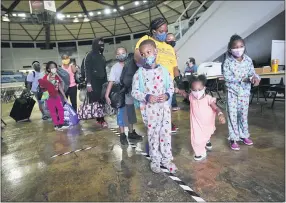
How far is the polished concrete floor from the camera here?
166 cm

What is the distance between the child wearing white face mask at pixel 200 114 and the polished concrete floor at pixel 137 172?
0.60 feet

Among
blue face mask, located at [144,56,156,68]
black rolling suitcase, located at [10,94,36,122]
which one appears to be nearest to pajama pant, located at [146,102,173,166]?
blue face mask, located at [144,56,156,68]

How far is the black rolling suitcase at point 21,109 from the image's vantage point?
17.9 ft

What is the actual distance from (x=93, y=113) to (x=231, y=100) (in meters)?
2.43

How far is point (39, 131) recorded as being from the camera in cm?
424

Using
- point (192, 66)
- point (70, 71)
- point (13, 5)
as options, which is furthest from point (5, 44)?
point (192, 66)

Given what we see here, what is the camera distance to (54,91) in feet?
12.8

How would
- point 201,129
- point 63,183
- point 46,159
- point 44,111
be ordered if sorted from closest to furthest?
point 63,183 < point 201,129 < point 46,159 < point 44,111

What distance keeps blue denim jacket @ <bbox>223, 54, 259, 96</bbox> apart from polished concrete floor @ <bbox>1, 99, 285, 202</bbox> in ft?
2.22

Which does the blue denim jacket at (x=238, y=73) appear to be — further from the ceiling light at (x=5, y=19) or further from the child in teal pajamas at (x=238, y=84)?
the ceiling light at (x=5, y=19)

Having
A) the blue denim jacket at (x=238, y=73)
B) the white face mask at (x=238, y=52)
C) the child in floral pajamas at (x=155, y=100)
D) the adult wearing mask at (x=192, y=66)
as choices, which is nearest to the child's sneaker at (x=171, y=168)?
the child in floral pajamas at (x=155, y=100)

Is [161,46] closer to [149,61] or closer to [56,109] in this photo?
[149,61]

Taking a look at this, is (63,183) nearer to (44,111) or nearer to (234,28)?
(44,111)

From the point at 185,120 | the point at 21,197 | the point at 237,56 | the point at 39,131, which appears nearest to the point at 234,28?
the point at 185,120
